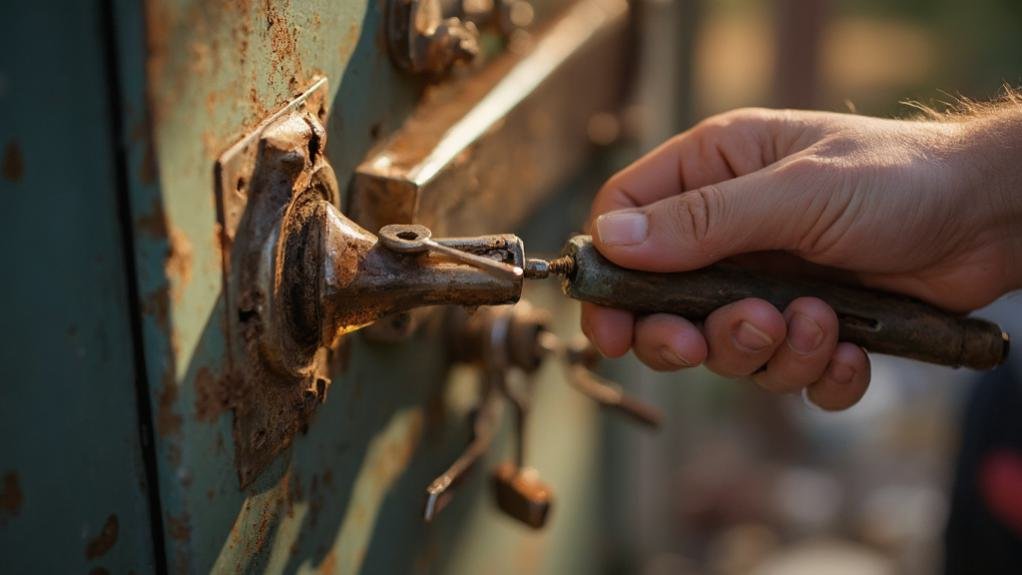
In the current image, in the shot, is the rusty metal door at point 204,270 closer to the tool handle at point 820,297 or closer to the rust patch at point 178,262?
the rust patch at point 178,262

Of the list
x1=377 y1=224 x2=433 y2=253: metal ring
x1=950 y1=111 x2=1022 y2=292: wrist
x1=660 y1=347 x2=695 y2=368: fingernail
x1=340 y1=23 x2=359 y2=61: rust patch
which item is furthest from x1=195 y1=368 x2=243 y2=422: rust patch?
x1=950 y1=111 x2=1022 y2=292: wrist

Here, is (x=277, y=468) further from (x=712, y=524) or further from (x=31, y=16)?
(x=712, y=524)

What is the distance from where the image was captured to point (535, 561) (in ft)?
3.90

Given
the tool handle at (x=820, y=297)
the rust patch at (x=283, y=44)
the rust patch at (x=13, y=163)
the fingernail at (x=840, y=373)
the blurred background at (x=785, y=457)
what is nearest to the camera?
the rust patch at (x=13, y=163)

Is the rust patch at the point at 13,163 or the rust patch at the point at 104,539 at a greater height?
the rust patch at the point at 13,163

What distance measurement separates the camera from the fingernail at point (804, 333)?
2.28 feet

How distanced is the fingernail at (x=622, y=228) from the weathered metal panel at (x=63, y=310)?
1.07ft

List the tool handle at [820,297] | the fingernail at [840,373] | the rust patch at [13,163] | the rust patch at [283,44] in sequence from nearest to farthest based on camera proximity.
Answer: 1. the rust patch at [13,163]
2. the rust patch at [283,44]
3. the tool handle at [820,297]
4. the fingernail at [840,373]

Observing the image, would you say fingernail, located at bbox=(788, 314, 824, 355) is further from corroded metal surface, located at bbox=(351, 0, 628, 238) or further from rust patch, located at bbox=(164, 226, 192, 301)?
rust patch, located at bbox=(164, 226, 192, 301)

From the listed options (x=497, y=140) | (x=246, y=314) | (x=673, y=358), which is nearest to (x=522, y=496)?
(x=673, y=358)

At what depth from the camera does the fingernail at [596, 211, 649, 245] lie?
0.66m

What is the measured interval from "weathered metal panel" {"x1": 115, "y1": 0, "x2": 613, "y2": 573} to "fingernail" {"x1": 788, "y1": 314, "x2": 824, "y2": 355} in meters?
0.31

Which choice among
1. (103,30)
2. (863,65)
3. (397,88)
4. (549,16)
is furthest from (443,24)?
(863,65)

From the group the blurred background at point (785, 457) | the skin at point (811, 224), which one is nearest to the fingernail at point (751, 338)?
the skin at point (811, 224)
